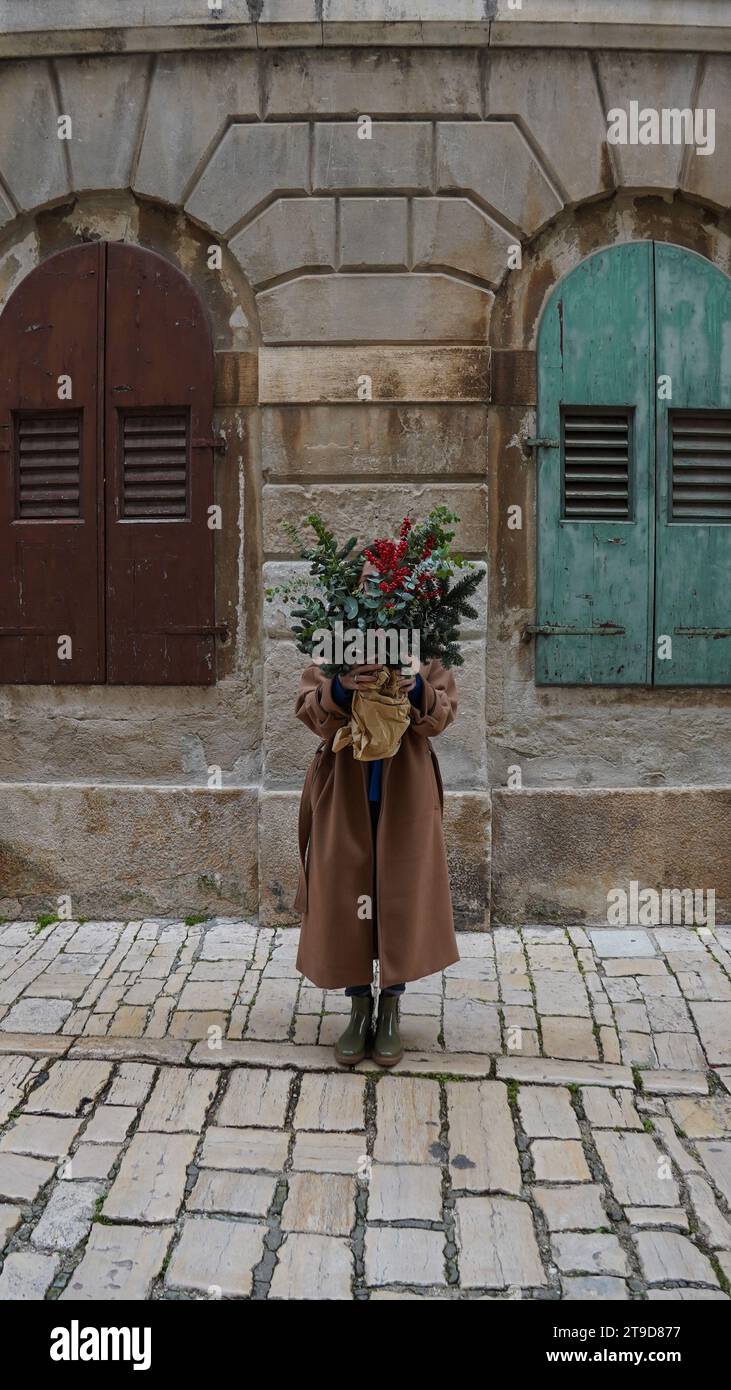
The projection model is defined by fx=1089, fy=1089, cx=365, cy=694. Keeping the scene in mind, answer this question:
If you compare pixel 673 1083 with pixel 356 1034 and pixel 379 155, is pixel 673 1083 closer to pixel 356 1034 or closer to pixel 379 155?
pixel 356 1034

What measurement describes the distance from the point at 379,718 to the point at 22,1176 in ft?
6.02

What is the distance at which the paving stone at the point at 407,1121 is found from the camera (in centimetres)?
352

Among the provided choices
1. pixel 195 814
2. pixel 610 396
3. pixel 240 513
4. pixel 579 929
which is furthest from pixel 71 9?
pixel 579 929

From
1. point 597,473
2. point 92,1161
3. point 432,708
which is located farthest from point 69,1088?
point 597,473

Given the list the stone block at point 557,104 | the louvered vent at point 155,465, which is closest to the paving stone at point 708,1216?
the louvered vent at point 155,465

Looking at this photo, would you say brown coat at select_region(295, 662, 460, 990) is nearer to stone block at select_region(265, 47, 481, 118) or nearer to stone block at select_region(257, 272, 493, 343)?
stone block at select_region(257, 272, 493, 343)

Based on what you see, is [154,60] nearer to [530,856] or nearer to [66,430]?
[66,430]

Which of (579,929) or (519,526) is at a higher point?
(519,526)

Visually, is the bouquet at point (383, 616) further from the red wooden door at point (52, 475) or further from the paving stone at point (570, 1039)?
the red wooden door at point (52, 475)

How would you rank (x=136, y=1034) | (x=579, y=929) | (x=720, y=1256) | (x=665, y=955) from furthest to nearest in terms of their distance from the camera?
(x=579, y=929) < (x=665, y=955) < (x=136, y=1034) < (x=720, y=1256)

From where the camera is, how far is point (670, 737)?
5.74m

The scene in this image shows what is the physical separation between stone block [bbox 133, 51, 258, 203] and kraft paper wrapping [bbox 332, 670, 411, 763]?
10.7 feet

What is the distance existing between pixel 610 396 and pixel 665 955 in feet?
9.28

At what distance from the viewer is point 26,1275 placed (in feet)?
9.58
